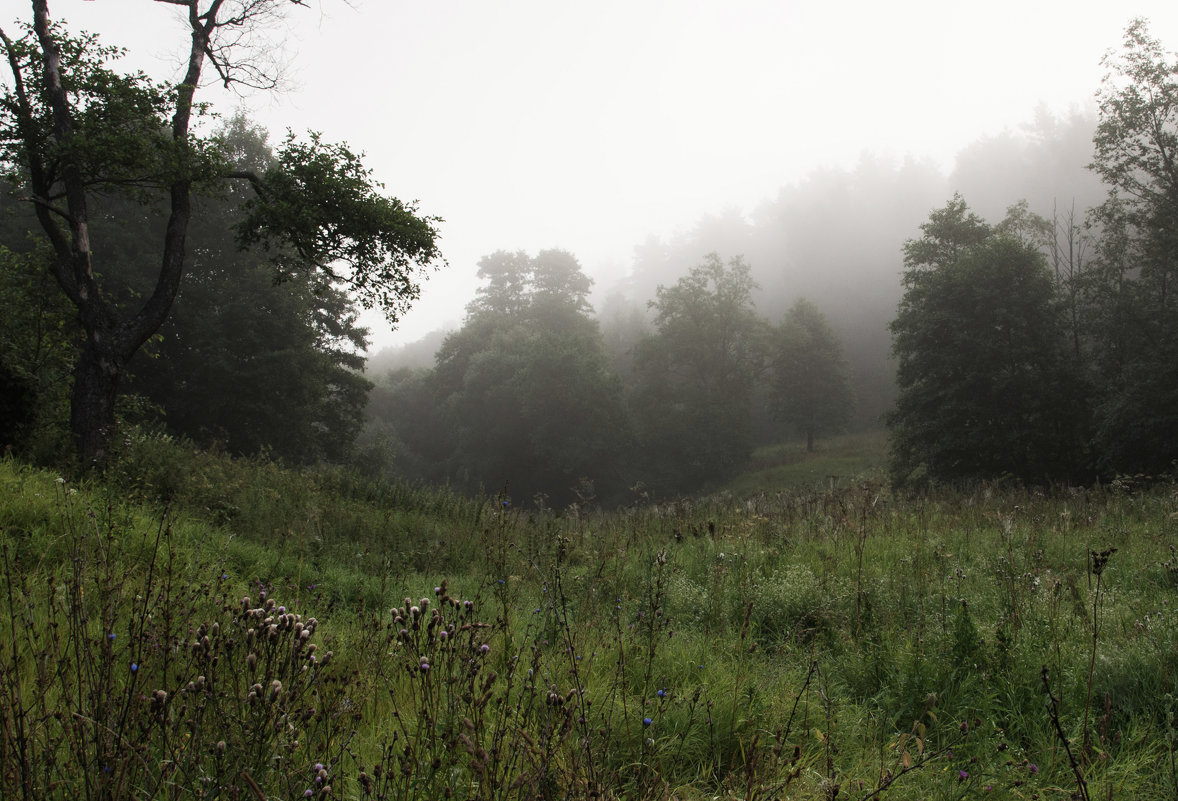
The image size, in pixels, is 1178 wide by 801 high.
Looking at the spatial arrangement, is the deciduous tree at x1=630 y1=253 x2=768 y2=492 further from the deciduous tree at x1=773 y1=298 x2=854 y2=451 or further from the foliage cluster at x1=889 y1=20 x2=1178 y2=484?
the foliage cluster at x1=889 y1=20 x2=1178 y2=484

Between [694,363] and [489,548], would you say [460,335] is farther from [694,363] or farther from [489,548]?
[489,548]

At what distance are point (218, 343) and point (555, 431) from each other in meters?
22.6

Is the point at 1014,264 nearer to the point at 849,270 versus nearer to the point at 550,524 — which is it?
the point at 550,524

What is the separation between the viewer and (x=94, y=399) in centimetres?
1088

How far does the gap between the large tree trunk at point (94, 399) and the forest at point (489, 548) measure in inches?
2.2

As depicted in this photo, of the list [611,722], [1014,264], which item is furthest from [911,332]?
[611,722]

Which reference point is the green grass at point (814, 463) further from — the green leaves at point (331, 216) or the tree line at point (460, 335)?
the green leaves at point (331, 216)

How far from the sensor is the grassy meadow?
6.69 ft

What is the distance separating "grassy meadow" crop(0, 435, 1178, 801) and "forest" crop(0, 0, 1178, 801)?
0.04 metres

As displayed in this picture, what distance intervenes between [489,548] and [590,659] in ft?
13.1

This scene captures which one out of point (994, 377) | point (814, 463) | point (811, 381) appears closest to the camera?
point (994, 377)

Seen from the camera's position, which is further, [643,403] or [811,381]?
[643,403]

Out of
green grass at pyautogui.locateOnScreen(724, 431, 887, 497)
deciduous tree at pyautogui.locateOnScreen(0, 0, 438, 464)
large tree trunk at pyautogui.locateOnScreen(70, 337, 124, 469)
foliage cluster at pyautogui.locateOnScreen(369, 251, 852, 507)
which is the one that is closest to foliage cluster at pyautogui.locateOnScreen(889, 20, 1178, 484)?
green grass at pyautogui.locateOnScreen(724, 431, 887, 497)

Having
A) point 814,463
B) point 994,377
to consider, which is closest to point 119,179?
point 994,377
